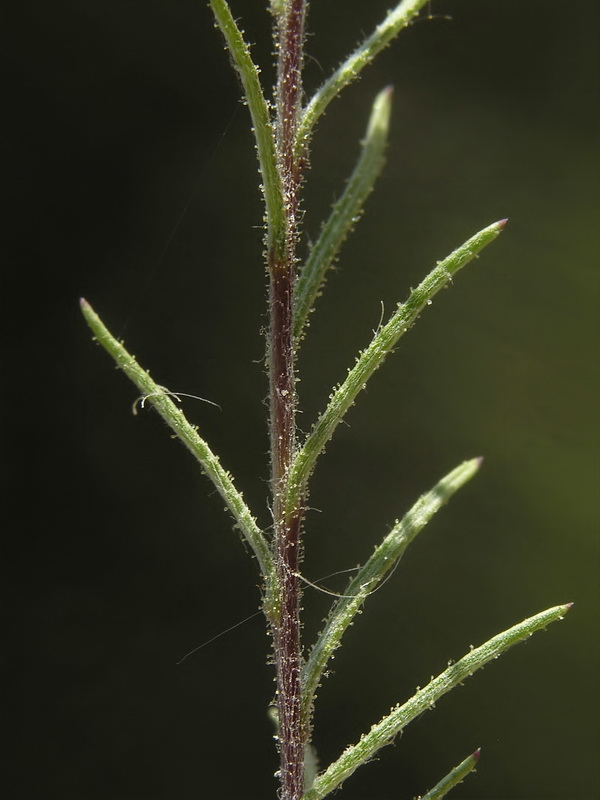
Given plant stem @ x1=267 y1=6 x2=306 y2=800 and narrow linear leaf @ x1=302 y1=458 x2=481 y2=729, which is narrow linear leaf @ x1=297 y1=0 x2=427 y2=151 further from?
narrow linear leaf @ x1=302 y1=458 x2=481 y2=729

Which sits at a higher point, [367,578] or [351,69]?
[351,69]

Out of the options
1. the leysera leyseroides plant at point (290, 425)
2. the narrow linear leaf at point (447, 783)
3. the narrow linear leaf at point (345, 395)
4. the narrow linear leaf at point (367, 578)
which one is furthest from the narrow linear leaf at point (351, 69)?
the narrow linear leaf at point (447, 783)

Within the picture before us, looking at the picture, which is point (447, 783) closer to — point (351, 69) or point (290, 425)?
point (290, 425)

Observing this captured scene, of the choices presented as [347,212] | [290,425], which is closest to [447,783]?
[290,425]

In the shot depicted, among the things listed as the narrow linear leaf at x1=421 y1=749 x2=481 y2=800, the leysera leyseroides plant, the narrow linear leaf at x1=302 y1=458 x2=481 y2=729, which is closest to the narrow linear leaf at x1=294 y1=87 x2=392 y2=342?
the leysera leyseroides plant

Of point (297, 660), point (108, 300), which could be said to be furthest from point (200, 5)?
point (297, 660)

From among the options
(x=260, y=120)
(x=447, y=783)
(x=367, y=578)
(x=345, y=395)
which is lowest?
(x=447, y=783)
